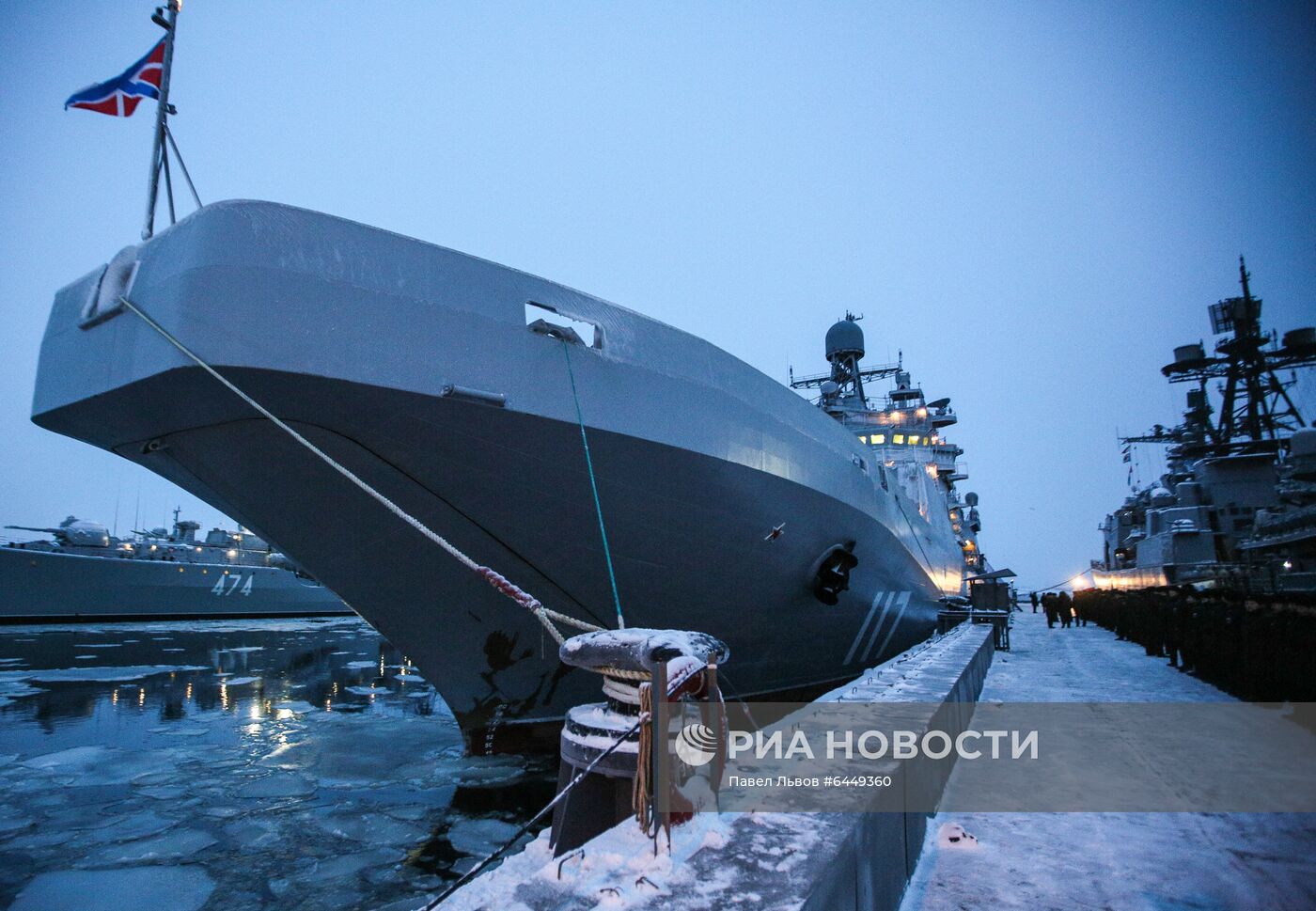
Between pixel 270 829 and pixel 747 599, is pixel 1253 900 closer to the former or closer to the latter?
pixel 747 599

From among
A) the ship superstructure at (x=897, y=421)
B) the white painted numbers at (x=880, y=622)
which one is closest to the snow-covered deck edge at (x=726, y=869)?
the white painted numbers at (x=880, y=622)

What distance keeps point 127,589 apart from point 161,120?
34.6 metres

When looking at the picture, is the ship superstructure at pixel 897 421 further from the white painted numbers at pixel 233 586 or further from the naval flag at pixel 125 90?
the white painted numbers at pixel 233 586

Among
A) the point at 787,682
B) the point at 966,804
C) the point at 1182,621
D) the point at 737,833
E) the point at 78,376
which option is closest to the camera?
the point at 737,833

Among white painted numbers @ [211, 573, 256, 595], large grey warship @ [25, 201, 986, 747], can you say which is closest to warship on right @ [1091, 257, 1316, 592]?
large grey warship @ [25, 201, 986, 747]

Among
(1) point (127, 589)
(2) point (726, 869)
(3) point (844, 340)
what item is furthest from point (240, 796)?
(1) point (127, 589)

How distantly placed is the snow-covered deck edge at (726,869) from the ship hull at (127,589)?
100 feet

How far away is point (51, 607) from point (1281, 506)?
54999 mm

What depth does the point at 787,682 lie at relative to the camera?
343 inches

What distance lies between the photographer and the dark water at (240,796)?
156 inches

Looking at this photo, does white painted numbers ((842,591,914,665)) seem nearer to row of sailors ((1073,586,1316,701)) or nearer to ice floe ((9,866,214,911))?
row of sailors ((1073,586,1316,701))

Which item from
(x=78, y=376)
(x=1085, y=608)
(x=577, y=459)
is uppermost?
(x=78, y=376)

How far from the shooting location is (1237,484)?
1184 inches

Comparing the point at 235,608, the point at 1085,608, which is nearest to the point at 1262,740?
the point at 1085,608
